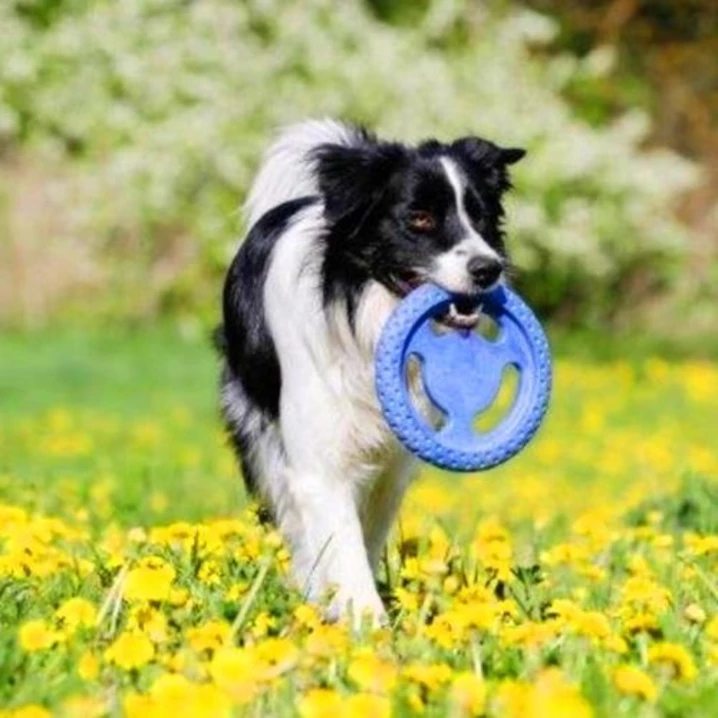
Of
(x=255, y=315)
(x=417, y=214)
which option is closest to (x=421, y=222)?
(x=417, y=214)

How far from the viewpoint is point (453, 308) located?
579cm

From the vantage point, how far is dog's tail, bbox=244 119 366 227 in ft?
20.7

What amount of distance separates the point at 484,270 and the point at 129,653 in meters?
2.16

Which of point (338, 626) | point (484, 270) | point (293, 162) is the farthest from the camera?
point (293, 162)

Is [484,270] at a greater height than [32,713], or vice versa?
[484,270]

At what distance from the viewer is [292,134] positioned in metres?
6.44

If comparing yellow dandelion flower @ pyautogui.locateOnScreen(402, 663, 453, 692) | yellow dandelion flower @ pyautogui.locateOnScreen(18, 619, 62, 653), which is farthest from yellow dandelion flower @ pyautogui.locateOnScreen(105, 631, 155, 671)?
yellow dandelion flower @ pyautogui.locateOnScreen(402, 663, 453, 692)

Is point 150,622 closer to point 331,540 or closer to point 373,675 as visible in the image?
point 373,675

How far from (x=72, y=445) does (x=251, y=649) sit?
10300 mm

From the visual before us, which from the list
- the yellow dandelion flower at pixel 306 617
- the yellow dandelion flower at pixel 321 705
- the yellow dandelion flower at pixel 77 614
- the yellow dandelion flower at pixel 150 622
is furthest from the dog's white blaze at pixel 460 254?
the yellow dandelion flower at pixel 321 705

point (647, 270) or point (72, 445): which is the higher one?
point (647, 270)

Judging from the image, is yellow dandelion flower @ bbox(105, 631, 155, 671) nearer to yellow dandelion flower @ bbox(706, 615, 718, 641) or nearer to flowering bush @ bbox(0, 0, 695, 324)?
yellow dandelion flower @ bbox(706, 615, 718, 641)

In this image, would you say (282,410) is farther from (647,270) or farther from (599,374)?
(647,270)

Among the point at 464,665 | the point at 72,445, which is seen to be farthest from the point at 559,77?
the point at 464,665
